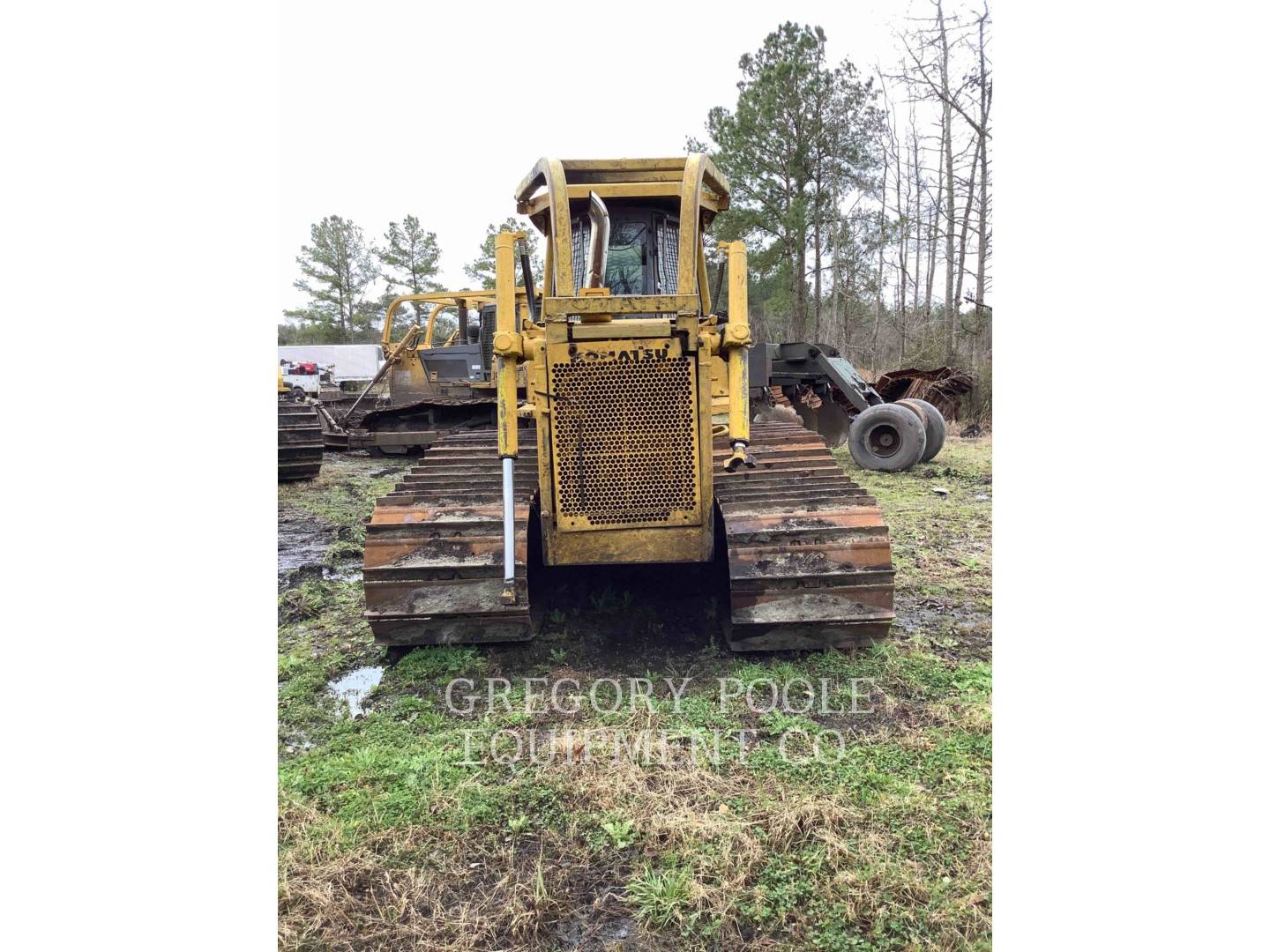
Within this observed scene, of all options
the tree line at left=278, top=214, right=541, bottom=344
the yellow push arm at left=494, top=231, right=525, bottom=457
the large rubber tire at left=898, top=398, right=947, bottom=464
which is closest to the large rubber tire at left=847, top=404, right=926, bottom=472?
the large rubber tire at left=898, top=398, right=947, bottom=464

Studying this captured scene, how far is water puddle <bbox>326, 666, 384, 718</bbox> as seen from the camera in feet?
10.7

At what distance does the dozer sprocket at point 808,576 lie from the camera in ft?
11.0

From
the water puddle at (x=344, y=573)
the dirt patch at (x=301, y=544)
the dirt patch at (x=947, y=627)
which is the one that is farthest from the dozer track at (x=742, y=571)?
the dirt patch at (x=301, y=544)

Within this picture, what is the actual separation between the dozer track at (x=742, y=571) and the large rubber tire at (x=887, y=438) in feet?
17.6

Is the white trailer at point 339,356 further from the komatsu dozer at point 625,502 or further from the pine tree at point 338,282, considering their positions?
the komatsu dozer at point 625,502

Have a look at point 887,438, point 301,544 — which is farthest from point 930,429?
point 301,544

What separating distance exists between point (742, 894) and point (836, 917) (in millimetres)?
235

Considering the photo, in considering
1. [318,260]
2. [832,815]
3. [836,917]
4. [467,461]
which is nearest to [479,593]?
[467,461]

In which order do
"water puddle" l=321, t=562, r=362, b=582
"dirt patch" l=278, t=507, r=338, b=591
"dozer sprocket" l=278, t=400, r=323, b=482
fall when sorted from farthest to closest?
"dozer sprocket" l=278, t=400, r=323, b=482
"dirt patch" l=278, t=507, r=338, b=591
"water puddle" l=321, t=562, r=362, b=582

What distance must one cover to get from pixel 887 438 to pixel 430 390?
714 cm

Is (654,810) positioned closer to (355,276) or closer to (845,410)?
(845,410)

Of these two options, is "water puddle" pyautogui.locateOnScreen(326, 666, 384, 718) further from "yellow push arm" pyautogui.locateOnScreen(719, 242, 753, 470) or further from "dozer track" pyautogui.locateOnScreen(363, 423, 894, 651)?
"yellow push arm" pyautogui.locateOnScreen(719, 242, 753, 470)

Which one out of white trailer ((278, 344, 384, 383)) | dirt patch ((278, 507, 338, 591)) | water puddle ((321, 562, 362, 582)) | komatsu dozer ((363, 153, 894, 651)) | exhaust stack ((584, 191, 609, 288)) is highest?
white trailer ((278, 344, 384, 383))

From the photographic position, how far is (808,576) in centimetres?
336
